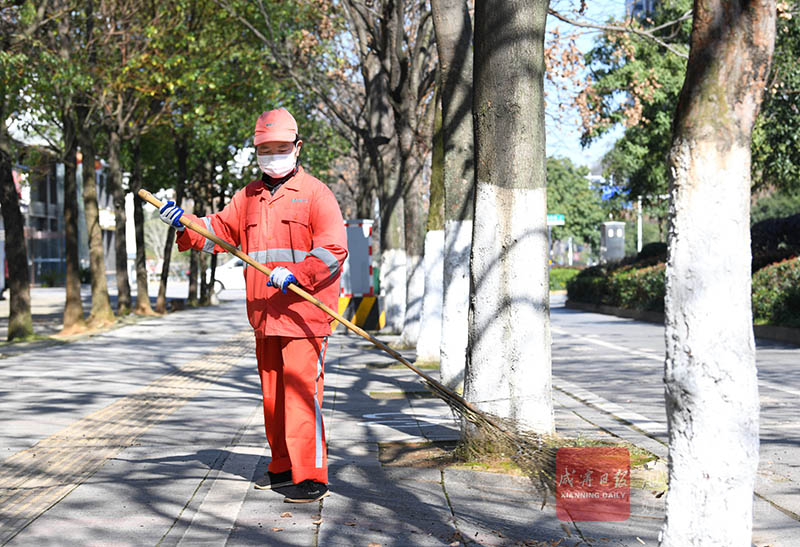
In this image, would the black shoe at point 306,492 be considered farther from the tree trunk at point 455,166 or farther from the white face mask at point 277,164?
the tree trunk at point 455,166

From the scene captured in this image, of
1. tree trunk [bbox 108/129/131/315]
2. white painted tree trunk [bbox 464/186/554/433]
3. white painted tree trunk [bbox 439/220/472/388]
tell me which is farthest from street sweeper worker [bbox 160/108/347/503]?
tree trunk [bbox 108/129/131/315]

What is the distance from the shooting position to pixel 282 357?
5715 millimetres

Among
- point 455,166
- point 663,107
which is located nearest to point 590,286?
point 663,107

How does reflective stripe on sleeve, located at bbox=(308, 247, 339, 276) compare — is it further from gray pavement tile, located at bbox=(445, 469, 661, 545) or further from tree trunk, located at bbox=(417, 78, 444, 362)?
tree trunk, located at bbox=(417, 78, 444, 362)

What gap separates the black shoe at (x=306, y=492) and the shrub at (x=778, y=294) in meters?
13.8

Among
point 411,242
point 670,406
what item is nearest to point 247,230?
point 670,406

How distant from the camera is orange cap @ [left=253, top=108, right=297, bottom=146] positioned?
18.7 feet

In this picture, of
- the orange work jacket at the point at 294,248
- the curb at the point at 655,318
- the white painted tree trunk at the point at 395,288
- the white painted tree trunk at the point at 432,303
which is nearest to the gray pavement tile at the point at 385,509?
the orange work jacket at the point at 294,248

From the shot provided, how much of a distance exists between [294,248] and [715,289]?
2619 millimetres

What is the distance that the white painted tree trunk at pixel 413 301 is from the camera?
16.1 m

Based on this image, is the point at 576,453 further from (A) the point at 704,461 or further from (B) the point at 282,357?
(A) the point at 704,461

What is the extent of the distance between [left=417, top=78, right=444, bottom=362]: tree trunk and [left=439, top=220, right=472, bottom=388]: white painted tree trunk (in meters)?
2.11

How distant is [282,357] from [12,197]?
14.0 meters

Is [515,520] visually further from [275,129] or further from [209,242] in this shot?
[275,129]
